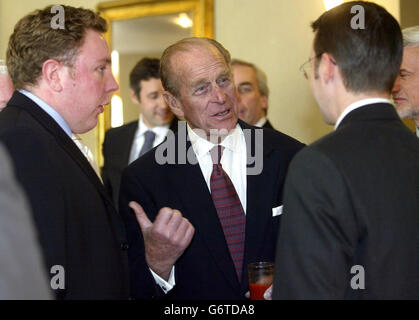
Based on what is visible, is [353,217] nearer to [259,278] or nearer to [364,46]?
[364,46]

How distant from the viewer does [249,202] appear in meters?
2.42

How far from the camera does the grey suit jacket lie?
0.80 meters

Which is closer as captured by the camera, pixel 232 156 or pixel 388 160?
pixel 388 160

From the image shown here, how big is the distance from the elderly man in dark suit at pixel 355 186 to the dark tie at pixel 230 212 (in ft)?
2.72

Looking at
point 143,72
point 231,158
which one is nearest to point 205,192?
point 231,158

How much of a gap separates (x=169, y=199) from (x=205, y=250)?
0.26m

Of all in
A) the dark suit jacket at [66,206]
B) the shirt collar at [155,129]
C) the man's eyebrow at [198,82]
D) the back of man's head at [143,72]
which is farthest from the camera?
the back of man's head at [143,72]

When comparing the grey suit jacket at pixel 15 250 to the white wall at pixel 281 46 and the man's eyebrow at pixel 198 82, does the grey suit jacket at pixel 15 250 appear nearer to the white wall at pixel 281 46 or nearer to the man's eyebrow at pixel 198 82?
the man's eyebrow at pixel 198 82

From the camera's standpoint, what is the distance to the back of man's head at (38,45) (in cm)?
201

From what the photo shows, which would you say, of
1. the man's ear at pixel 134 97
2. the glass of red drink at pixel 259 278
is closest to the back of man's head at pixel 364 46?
the glass of red drink at pixel 259 278

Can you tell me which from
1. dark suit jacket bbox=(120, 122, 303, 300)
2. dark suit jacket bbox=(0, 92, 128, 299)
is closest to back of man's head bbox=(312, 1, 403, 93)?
dark suit jacket bbox=(0, 92, 128, 299)

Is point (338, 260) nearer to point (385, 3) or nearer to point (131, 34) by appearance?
point (385, 3)

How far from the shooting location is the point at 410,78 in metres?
2.84

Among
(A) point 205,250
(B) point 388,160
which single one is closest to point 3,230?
(B) point 388,160
